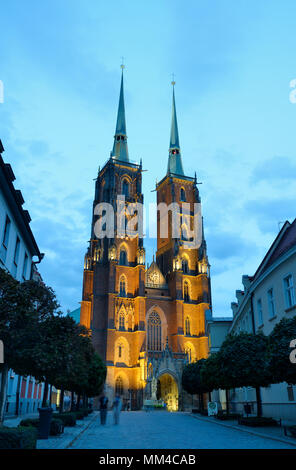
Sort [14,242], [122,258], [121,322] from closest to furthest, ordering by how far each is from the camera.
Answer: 1. [14,242]
2. [121,322]
3. [122,258]

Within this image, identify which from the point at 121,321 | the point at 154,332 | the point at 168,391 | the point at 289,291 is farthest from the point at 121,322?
the point at 289,291

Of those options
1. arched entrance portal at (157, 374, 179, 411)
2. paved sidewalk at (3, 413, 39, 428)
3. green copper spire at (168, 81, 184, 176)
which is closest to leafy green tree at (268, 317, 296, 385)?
paved sidewalk at (3, 413, 39, 428)

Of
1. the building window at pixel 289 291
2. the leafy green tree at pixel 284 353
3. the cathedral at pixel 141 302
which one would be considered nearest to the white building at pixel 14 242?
the leafy green tree at pixel 284 353

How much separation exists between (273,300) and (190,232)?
54.5 metres

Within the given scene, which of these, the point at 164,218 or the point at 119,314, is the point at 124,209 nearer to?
the point at 164,218

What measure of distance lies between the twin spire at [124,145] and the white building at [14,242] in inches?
2216

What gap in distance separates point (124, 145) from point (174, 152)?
1222 centimetres

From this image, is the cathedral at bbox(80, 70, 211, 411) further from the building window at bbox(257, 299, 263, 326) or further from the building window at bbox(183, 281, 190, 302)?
the building window at bbox(257, 299, 263, 326)

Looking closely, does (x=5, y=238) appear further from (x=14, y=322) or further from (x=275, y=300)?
(x=275, y=300)

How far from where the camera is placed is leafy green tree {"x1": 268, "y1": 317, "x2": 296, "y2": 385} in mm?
14305

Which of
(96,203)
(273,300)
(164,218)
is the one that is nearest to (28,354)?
(273,300)

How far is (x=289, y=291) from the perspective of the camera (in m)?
21.3

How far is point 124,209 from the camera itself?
72750 mm

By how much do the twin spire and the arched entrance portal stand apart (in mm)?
41190
